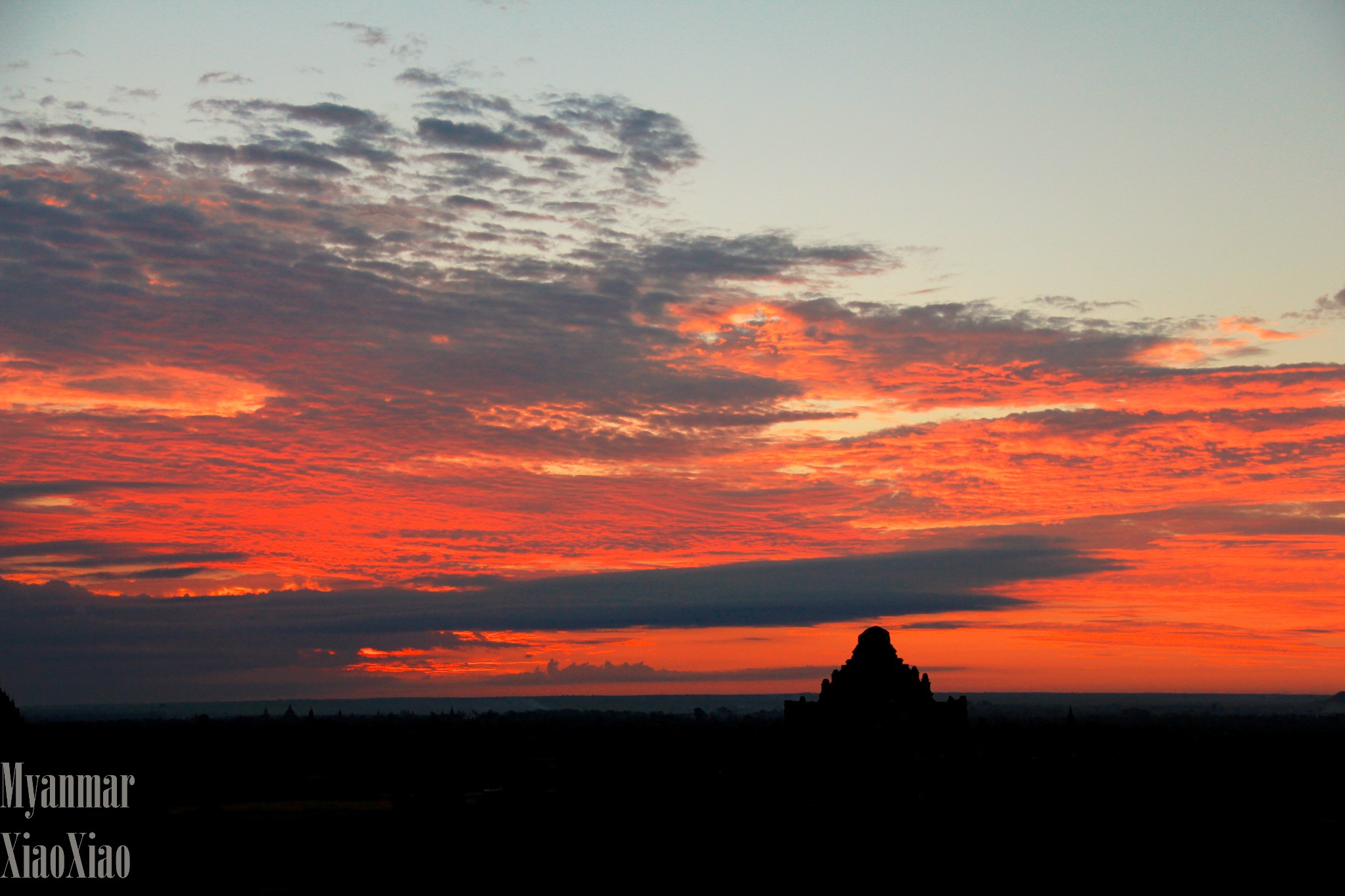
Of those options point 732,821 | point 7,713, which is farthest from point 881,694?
point 7,713

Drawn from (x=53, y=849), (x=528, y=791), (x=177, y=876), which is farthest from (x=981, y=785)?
(x=53, y=849)

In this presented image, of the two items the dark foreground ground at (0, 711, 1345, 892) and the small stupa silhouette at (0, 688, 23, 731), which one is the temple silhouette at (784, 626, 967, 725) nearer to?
the dark foreground ground at (0, 711, 1345, 892)

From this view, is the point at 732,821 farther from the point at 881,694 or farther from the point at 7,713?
the point at 7,713

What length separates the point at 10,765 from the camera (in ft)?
237

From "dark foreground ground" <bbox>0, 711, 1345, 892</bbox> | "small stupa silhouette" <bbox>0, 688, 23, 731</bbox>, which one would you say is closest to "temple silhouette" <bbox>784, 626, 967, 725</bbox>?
"dark foreground ground" <bbox>0, 711, 1345, 892</bbox>

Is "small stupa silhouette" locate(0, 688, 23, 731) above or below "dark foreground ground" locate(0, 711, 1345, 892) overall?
above

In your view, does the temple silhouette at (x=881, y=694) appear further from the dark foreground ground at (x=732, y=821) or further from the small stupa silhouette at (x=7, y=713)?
the small stupa silhouette at (x=7, y=713)

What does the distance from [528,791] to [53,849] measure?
140 feet

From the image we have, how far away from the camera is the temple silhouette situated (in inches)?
2889

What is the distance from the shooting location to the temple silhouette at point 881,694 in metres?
73.4

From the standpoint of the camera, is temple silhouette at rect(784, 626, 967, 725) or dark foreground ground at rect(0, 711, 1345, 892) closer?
dark foreground ground at rect(0, 711, 1345, 892)

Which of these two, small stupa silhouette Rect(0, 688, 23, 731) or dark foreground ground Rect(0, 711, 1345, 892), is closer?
dark foreground ground Rect(0, 711, 1345, 892)

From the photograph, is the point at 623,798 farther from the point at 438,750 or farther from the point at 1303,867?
the point at 438,750

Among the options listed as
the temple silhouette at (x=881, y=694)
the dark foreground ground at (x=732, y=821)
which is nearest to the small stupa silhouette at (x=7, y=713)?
the dark foreground ground at (x=732, y=821)
